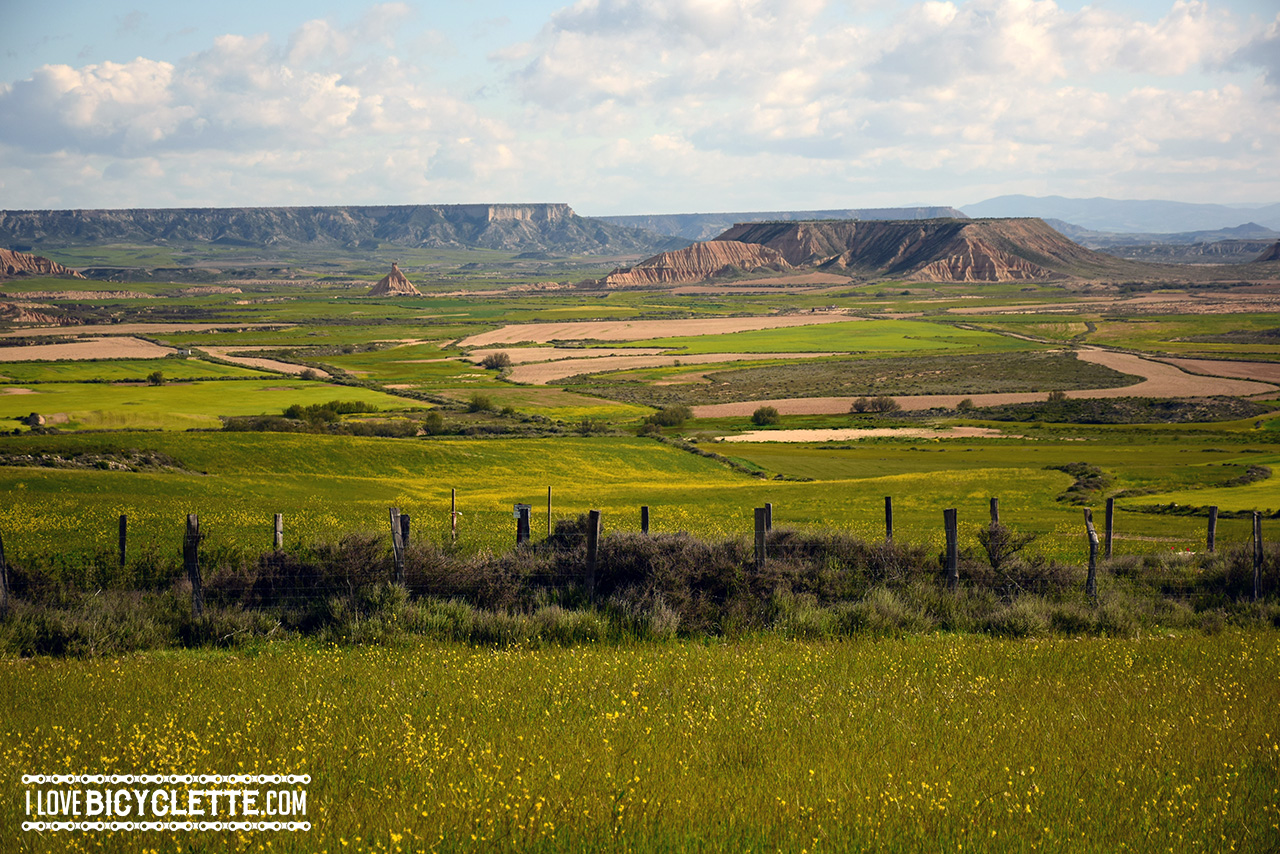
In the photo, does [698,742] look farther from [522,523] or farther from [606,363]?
[606,363]

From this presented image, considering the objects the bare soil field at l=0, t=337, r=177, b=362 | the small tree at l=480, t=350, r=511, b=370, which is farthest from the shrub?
the bare soil field at l=0, t=337, r=177, b=362

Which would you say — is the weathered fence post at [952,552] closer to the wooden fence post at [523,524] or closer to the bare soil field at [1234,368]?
the wooden fence post at [523,524]

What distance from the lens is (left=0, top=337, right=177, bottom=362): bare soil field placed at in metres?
109

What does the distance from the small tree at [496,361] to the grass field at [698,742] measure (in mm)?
100593

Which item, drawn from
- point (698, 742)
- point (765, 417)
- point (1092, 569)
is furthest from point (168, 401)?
point (698, 742)

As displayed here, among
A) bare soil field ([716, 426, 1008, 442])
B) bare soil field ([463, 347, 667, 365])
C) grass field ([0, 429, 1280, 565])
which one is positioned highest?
bare soil field ([463, 347, 667, 365])

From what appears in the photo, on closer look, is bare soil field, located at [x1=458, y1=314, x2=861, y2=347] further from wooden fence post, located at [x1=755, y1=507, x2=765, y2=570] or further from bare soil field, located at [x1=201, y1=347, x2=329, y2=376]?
wooden fence post, located at [x1=755, y1=507, x2=765, y2=570]

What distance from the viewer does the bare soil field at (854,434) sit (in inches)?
2571

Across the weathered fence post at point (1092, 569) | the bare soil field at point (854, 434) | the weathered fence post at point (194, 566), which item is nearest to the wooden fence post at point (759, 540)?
the weathered fence post at point (1092, 569)

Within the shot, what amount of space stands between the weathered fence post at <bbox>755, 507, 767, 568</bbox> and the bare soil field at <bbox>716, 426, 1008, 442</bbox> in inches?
1918

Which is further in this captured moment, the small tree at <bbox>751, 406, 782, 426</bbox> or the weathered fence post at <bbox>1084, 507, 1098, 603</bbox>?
the small tree at <bbox>751, 406, 782, 426</bbox>

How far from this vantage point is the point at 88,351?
11719 cm

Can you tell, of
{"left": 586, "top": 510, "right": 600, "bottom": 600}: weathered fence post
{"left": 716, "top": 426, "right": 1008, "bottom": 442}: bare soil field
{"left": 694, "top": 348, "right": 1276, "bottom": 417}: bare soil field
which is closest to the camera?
{"left": 586, "top": 510, "right": 600, "bottom": 600}: weathered fence post

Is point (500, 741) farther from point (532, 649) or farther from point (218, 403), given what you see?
point (218, 403)
